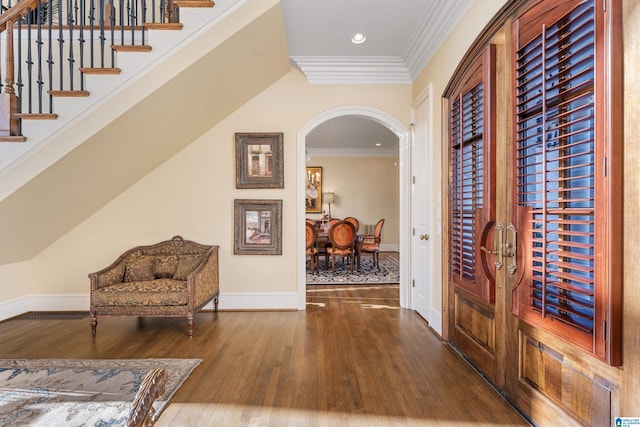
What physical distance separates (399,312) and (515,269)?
222 centimetres

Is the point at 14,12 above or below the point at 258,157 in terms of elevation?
above

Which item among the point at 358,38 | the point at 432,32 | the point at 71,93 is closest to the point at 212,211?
the point at 71,93

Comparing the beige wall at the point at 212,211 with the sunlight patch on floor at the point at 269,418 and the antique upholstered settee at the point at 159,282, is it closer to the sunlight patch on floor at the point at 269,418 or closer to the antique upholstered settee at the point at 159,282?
the antique upholstered settee at the point at 159,282

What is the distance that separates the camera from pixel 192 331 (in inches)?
130

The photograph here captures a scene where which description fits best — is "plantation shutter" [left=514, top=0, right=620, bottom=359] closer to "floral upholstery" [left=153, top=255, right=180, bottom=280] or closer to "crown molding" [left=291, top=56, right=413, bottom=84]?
"crown molding" [left=291, top=56, right=413, bottom=84]

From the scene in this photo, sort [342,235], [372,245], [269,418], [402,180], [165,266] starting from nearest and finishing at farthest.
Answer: [269,418]
[165,266]
[402,180]
[342,235]
[372,245]

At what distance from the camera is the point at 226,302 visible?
13.6ft

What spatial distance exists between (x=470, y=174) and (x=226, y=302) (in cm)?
305

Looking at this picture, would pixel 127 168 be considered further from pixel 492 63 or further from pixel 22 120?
pixel 492 63

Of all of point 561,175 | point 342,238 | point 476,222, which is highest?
point 561,175

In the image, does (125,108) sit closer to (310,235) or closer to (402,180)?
(402,180)

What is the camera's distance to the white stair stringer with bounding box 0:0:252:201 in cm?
270

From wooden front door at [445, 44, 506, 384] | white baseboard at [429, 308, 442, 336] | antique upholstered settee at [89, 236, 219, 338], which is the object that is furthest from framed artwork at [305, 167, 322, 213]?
wooden front door at [445, 44, 506, 384]

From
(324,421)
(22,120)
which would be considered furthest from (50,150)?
(324,421)
